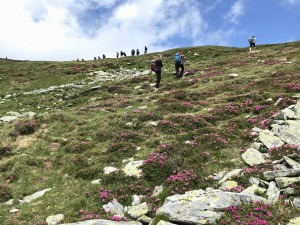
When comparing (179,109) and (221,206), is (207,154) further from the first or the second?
(179,109)

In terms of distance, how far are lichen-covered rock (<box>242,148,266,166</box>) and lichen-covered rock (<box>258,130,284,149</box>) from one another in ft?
2.75

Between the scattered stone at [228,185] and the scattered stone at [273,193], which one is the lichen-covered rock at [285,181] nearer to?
the scattered stone at [273,193]

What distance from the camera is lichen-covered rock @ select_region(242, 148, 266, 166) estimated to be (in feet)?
51.0

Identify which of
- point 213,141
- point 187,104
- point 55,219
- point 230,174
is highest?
point 187,104

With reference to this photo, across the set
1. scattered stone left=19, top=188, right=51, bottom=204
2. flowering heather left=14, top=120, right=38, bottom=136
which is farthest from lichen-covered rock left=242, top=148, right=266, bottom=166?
flowering heather left=14, top=120, right=38, bottom=136

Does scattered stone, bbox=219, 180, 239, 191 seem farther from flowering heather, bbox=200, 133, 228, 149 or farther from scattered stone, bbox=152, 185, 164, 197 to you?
flowering heather, bbox=200, 133, 228, 149

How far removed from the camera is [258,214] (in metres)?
10.8

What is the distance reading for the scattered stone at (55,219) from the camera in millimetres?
13109

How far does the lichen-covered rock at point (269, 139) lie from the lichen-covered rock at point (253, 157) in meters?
0.84

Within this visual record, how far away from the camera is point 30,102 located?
37.5m

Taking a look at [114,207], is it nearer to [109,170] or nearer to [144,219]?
[144,219]

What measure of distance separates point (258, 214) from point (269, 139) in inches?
294

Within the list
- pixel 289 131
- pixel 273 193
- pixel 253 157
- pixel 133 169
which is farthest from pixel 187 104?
pixel 273 193

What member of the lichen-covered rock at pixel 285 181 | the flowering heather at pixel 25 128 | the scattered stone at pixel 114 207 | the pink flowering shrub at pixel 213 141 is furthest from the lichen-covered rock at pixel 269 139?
the flowering heather at pixel 25 128
